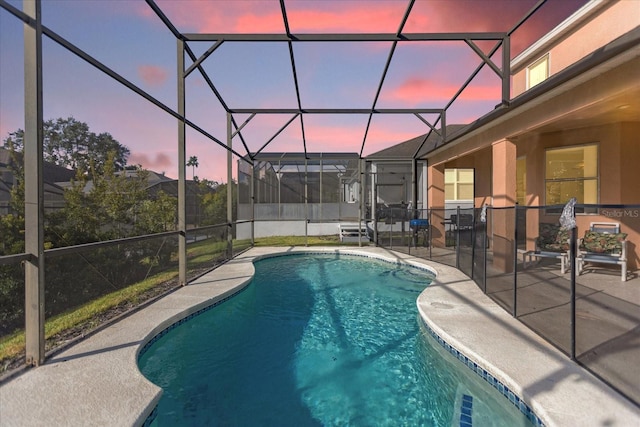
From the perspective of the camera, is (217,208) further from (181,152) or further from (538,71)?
(538,71)

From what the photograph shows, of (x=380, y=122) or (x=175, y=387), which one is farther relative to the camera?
(x=380, y=122)

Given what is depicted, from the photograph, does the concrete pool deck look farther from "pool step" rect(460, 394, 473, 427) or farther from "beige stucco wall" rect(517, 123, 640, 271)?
"beige stucco wall" rect(517, 123, 640, 271)

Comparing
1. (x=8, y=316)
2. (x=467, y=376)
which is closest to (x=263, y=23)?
(x=8, y=316)

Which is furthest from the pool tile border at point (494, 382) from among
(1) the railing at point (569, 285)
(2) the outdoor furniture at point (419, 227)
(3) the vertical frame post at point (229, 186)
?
(2) the outdoor furniture at point (419, 227)

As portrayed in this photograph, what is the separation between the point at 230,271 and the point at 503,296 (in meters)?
5.33

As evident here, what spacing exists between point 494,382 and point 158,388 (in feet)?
9.29

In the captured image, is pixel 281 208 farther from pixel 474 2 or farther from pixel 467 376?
pixel 467 376

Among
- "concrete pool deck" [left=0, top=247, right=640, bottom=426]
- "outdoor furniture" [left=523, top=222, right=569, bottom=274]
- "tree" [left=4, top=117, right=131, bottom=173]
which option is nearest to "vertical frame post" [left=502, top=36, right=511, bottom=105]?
"outdoor furniture" [left=523, top=222, right=569, bottom=274]

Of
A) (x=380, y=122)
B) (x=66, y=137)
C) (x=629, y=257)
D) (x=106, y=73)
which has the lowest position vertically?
(x=629, y=257)

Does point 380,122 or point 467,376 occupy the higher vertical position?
point 380,122

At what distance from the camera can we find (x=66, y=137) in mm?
5234

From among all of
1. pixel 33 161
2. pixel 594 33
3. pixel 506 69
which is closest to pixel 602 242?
pixel 506 69

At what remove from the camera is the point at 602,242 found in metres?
6.02

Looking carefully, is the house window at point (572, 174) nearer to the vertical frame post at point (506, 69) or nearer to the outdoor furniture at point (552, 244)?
the outdoor furniture at point (552, 244)
